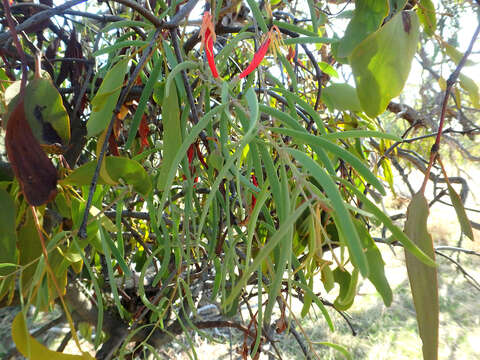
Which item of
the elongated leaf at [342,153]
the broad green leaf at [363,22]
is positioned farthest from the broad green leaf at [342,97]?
the elongated leaf at [342,153]

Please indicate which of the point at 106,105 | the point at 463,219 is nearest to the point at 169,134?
the point at 106,105

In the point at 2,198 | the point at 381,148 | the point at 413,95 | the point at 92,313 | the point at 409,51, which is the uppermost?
the point at 413,95

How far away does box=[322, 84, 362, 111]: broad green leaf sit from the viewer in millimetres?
292

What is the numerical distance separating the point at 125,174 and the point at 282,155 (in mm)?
123

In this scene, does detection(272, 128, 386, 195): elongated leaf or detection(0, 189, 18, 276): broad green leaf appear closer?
detection(272, 128, 386, 195): elongated leaf

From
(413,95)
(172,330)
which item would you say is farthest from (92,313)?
(413,95)

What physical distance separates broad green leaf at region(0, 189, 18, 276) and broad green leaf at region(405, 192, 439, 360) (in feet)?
0.77

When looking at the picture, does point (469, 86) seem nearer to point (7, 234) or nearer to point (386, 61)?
point (386, 61)

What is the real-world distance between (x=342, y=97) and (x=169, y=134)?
16cm

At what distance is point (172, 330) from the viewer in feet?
2.11

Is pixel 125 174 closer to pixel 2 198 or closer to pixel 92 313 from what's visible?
pixel 2 198

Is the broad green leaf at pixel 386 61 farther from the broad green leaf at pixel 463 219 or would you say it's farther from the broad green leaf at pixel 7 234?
the broad green leaf at pixel 7 234

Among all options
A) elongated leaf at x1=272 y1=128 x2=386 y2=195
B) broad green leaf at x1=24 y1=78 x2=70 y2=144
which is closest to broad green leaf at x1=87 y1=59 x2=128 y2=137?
broad green leaf at x1=24 y1=78 x2=70 y2=144

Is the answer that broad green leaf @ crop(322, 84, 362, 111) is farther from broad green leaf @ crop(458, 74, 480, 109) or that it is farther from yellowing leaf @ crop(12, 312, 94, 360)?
yellowing leaf @ crop(12, 312, 94, 360)
